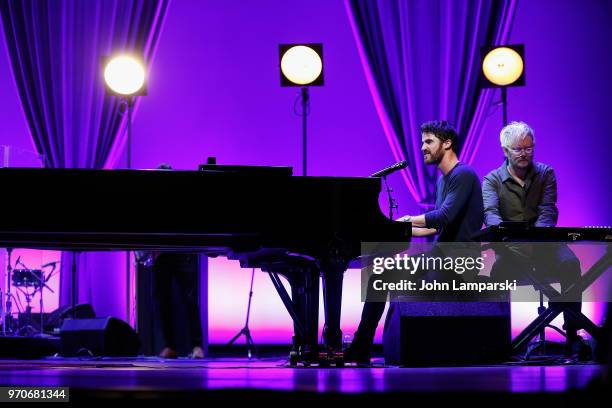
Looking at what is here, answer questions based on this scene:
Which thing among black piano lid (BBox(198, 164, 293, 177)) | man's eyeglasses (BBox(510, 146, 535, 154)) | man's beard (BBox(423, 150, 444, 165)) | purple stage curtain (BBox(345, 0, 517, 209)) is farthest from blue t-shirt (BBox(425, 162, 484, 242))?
purple stage curtain (BBox(345, 0, 517, 209))

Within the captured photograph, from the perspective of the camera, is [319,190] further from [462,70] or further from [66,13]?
[66,13]

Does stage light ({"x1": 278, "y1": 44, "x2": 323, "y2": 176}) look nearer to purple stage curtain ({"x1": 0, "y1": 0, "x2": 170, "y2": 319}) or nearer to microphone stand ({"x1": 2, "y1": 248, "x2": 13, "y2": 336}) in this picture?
purple stage curtain ({"x1": 0, "y1": 0, "x2": 170, "y2": 319})

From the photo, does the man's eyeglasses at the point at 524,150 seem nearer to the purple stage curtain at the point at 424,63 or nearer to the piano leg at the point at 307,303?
the piano leg at the point at 307,303

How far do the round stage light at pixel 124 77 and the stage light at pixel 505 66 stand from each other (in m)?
2.52

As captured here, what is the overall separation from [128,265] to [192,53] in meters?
1.96

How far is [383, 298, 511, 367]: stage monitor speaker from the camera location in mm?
3902

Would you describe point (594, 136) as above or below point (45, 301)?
above

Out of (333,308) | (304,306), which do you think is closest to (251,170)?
(333,308)

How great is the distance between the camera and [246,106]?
694 centimetres

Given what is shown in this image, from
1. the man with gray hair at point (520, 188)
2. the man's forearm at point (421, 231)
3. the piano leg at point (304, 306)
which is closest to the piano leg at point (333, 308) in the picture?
the piano leg at point (304, 306)

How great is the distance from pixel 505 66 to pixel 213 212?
9.78 ft

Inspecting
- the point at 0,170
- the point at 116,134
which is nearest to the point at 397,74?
the point at 116,134

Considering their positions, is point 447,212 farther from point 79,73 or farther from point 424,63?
point 79,73

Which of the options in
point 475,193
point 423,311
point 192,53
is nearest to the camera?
point 423,311
